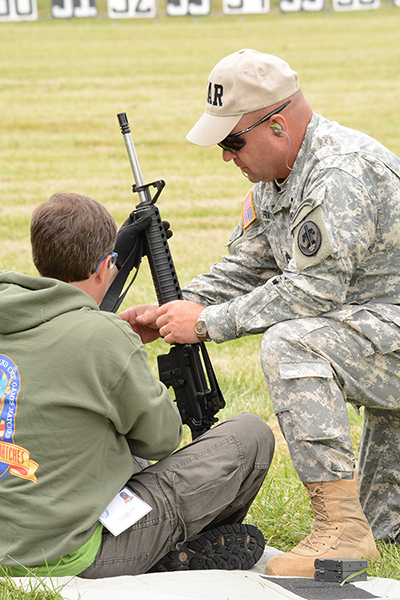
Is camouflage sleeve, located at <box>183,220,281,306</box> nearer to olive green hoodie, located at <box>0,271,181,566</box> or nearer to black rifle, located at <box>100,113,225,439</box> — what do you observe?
black rifle, located at <box>100,113,225,439</box>

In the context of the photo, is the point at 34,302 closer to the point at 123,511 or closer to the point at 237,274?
the point at 123,511

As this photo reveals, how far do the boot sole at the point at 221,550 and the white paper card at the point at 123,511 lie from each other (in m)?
0.27

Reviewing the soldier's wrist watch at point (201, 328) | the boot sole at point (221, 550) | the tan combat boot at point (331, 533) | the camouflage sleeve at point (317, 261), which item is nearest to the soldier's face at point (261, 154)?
the camouflage sleeve at point (317, 261)

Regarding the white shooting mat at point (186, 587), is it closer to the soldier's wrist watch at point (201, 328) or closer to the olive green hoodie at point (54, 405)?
the olive green hoodie at point (54, 405)

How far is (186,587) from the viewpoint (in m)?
2.63

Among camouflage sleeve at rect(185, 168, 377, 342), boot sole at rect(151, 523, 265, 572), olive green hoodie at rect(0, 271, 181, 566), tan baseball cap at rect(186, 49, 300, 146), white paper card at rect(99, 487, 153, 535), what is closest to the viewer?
olive green hoodie at rect(0, 271, 181, 566)

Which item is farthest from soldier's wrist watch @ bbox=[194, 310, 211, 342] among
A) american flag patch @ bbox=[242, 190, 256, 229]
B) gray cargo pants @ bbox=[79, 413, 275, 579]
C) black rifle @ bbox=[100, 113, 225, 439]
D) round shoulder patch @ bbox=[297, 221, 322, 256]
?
american flag patch @ bbox=[242, 190, 256, 229]

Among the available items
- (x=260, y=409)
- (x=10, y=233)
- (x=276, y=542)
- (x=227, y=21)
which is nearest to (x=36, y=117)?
(x=10, y=233)

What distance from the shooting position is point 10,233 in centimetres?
1038

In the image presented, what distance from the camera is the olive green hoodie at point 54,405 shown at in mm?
2465

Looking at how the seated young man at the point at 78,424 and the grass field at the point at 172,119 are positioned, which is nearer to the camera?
the seated young man at the point at 78,424

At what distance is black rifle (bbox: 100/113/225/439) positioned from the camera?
3.37 m

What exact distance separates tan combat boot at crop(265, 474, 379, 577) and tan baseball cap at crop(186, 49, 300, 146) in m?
1.41

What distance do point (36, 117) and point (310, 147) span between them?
710 inches
